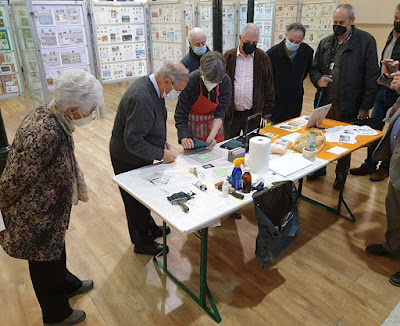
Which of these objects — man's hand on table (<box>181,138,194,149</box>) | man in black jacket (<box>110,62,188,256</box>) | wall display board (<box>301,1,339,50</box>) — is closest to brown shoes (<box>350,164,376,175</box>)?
man's hand on table (<box>181,138,194,149</box>)

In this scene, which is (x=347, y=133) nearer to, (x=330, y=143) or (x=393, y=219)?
(x=330, y=143)

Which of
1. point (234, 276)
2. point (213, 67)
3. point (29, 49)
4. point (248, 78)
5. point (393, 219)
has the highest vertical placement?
point (213, 67)

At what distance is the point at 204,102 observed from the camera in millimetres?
2594

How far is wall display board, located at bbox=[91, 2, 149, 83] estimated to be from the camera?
5.50 metres

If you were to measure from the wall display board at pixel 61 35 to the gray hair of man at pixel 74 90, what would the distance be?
3.96m

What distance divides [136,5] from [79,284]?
504 centimetres

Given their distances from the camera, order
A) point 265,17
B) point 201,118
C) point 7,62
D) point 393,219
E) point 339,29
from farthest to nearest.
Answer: point 265,17 → point 7,62 → point 339,29 → point 201,118 → point 393,219

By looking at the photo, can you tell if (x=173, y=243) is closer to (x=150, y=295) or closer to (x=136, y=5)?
(x=150, y=295)

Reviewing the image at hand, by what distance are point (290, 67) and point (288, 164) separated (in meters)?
1.50

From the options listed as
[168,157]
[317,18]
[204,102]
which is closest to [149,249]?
[168,157]

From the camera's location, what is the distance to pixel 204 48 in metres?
3.71

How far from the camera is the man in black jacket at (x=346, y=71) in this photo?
308 centimetres

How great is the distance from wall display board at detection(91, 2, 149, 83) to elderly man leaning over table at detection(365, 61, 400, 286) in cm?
458

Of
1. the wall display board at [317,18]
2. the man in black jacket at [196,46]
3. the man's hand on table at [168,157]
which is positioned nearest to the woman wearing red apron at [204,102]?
the man's hand on table at [168,157]
